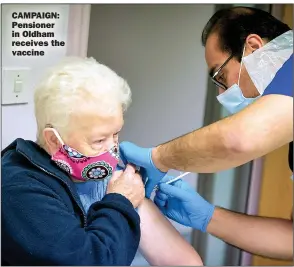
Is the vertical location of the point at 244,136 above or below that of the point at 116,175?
above

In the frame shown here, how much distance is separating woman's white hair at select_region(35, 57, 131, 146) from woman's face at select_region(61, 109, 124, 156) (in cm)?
2

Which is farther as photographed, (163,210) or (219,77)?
(163,210)

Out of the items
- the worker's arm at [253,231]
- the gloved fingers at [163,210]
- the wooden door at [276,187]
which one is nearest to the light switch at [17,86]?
the gloved fingers at [163,210]

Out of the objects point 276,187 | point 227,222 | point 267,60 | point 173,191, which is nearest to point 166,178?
point 173,191

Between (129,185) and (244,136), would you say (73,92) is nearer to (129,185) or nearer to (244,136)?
(129,185)

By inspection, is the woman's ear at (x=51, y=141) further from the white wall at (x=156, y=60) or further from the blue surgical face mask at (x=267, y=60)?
the blue surgical face mask at (x=267, y=60)

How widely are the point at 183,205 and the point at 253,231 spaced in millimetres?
257

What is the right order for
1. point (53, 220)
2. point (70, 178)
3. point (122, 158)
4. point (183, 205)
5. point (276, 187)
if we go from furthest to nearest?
point (276, 187), point (183, 205), point (122, 158), point (70, 178), point (53, 220)

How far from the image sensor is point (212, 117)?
183 centimetres

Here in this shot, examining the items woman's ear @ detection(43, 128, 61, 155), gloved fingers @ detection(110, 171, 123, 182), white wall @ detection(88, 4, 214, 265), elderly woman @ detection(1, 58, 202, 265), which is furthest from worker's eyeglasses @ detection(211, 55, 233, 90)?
woman's ear @ detection(43, 128, 61, 155)

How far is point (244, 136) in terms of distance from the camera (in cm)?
125

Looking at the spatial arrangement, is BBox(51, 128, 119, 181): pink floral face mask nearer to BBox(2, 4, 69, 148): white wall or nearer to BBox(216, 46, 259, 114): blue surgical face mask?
BBox(2, 4, 69, 148): white wall

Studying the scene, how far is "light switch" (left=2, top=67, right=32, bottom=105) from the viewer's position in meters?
1.35

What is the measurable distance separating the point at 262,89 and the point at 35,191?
69 cm
